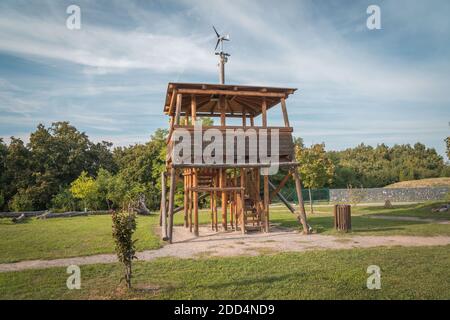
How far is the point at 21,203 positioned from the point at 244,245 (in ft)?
102

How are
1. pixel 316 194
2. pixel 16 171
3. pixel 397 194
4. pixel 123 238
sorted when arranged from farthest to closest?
pixel 316 194 → pixel 397 194 → pixel 16 171 → pixel 123 238

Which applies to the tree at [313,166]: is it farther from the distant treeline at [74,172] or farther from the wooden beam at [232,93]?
the wooden beam at [232,93]

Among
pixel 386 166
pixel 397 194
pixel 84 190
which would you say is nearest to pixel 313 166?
pixel 84 190

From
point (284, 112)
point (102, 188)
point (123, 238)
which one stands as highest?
point (284, 112)

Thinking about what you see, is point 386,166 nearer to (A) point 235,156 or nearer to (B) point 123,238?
(A) point 235,156

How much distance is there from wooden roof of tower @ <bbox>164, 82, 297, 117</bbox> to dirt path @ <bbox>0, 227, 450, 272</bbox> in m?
6.05

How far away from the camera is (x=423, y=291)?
647cm

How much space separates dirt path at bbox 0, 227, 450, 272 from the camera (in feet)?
32.1

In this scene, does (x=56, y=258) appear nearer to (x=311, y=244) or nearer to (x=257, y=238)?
(x=257, y=238)

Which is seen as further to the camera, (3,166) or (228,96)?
(3,166)

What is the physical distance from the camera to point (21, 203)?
34.9 meters

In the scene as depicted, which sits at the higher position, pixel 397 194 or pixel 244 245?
pixel 397 194

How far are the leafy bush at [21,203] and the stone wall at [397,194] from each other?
1446 inches
